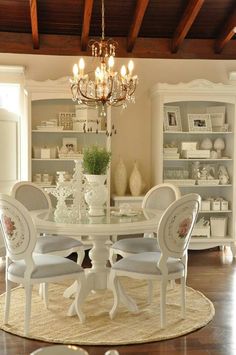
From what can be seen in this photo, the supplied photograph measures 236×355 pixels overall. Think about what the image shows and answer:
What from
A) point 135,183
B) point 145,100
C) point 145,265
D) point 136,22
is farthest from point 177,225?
point 145,100

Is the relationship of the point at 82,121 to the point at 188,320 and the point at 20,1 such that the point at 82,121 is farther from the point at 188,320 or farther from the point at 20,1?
the point at 188,320

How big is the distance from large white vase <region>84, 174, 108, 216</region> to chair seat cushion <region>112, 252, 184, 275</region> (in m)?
0.49

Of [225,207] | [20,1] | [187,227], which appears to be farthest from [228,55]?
[187,227]

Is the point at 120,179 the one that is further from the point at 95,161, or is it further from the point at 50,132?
the point at 95,161

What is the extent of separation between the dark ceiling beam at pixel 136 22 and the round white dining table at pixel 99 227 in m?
2.32

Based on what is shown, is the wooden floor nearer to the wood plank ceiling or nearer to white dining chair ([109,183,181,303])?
white dining chair ([109,183,181,303])

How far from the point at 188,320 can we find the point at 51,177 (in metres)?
2.77

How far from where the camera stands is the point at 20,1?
17.5ft

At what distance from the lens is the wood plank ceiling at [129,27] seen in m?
5.45

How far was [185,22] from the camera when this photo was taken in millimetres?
5512

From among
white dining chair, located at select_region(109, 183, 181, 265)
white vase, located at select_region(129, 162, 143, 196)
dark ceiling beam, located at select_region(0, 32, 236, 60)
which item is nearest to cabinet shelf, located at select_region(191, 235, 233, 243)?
white vase, located at select_region(129, 162, 143, 196)

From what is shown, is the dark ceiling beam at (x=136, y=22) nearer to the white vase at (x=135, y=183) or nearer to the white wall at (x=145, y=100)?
the white wall at (x=145, y=100)

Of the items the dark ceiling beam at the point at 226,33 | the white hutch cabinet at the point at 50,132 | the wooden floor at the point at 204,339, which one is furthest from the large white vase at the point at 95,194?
the dark ceiling beam at the point at 226,33

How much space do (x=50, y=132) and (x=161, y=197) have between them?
1.91 metres
